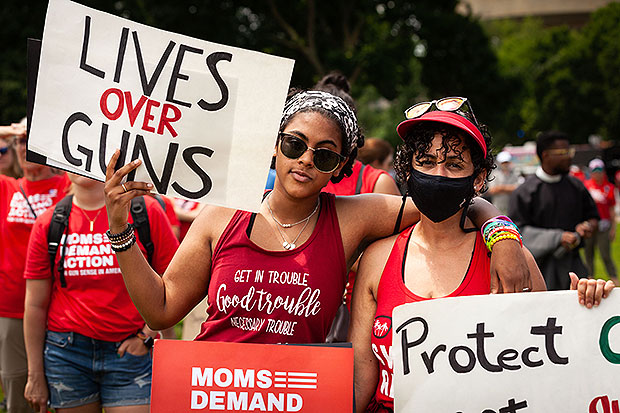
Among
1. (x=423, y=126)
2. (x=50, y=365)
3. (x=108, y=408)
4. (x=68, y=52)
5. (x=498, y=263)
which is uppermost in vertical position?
(x=68, y=52)

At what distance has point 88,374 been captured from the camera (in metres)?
3.86

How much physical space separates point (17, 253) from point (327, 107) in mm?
3169

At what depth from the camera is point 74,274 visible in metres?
3.83

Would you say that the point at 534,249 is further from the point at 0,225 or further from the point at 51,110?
the point at 51,110

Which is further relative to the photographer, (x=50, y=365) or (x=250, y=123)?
(x=50, y=365)

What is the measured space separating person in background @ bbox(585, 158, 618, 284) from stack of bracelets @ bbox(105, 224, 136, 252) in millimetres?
Result: 9584

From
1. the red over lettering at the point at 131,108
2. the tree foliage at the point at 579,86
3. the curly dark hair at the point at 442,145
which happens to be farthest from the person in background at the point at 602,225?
the tree foliage at the point at 579,86

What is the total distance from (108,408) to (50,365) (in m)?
0.41

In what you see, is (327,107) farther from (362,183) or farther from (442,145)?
(362,183)

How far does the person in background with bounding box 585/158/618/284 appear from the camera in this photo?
11500mm

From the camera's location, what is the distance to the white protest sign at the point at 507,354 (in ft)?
7.72

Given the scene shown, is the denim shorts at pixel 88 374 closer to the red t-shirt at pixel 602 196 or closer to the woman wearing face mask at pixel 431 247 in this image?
the woman wearing face mask at pixel 431 247

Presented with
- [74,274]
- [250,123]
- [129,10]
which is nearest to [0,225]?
[74,274]

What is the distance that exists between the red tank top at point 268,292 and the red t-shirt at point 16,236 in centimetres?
270
